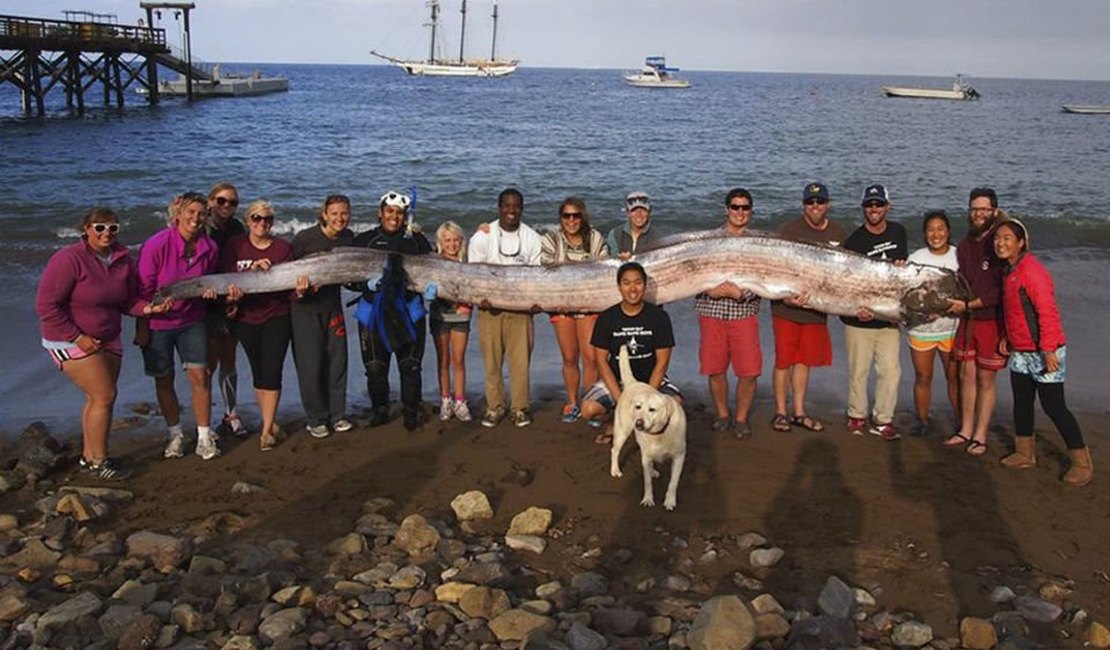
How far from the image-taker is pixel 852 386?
287 inches

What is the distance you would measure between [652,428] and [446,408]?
254 cm

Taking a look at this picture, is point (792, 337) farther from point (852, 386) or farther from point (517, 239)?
point (517, 239)

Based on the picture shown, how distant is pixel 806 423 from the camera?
24.0 ft

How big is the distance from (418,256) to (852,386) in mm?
3712

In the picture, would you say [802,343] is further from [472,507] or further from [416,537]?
[416,537]

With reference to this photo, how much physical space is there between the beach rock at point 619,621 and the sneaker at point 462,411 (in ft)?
10.8

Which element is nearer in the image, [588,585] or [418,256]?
[588,585]

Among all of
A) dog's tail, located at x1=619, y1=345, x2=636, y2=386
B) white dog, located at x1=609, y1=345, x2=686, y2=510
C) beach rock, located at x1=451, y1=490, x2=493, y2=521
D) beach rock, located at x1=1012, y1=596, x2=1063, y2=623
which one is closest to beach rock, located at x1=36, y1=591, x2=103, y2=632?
beach rock, located at x1=451, y1=490, x2=493, y2=521

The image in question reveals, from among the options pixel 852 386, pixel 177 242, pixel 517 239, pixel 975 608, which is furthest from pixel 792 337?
pixel 177 242

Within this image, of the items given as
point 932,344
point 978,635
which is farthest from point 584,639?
point 932,344

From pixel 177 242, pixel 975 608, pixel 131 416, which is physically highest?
pixel 177 242

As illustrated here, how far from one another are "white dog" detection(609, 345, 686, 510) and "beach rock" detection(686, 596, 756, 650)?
1468 mm

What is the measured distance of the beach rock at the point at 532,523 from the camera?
17.9ft

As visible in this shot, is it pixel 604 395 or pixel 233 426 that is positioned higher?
pixel 604 395
